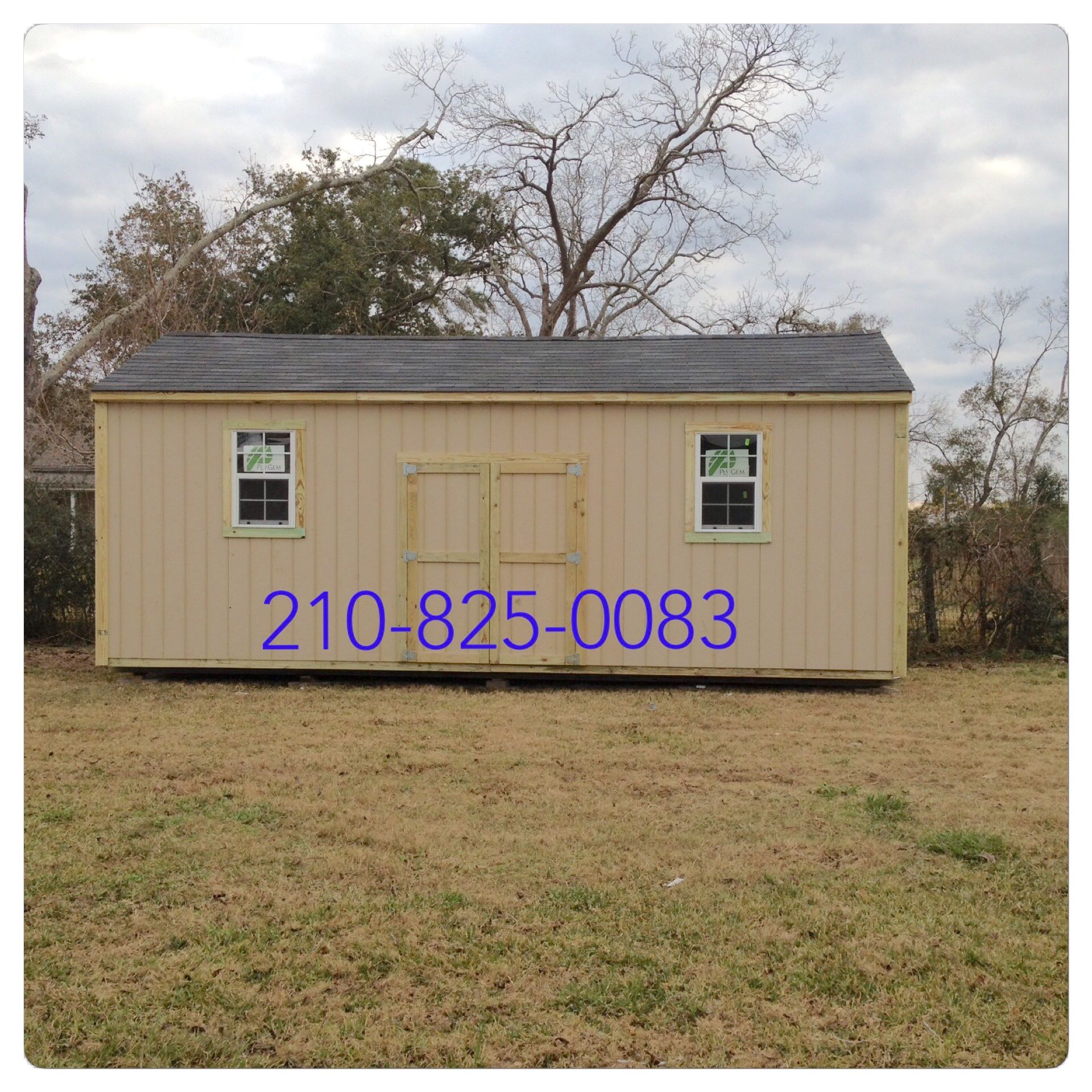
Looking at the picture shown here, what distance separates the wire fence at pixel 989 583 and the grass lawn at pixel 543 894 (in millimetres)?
3990

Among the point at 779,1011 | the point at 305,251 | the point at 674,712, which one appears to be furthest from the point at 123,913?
the point at 305,251

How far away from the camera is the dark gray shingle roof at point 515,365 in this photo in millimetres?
9344

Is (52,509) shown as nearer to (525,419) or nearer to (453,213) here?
(525,419)

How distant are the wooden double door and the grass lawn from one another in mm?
1539

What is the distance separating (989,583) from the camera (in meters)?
11.6

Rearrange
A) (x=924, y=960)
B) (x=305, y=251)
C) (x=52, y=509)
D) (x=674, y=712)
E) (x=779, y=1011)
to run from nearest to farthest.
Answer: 1. (x=779, y=1011)
2. (x=924, y=960)
3. (x=674, y=712)
4. (x=52, y=509)
5. (x=305, y=251)

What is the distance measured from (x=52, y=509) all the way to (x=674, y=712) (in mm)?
8284

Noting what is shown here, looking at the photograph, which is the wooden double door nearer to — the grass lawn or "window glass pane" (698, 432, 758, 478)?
"window glass pane" (698, 432, 758, 478)

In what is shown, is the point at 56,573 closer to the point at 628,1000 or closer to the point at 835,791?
the point at 835,791

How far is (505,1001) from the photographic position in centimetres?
343

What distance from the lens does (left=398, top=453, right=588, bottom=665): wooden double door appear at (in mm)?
9320

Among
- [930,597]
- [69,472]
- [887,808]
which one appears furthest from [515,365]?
[69,472]

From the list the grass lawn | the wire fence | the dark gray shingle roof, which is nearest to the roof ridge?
the dark gray shingle roof

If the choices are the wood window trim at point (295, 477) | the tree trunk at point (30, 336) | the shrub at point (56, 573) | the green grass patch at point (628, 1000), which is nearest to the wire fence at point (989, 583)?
the wood window trim at point (295, 477)
